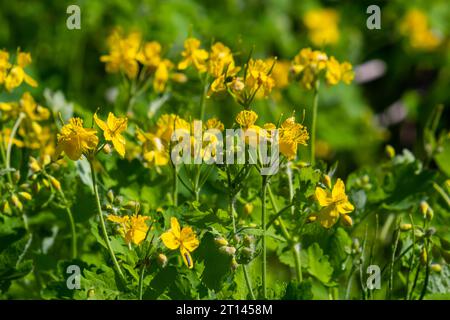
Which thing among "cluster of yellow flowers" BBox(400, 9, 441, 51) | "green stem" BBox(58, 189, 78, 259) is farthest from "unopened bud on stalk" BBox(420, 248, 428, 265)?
"cluster of yellow flowers" BBox(400, 9, 441, 51)

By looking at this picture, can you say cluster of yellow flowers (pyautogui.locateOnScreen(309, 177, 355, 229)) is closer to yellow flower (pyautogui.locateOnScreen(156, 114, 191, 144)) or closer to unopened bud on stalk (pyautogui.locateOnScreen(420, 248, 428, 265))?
unopened bud on stalk (pyautogui.locateOnScreen(420, 248, 428, 265))

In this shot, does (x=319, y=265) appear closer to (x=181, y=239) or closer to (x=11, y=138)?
(x=181, y=239)

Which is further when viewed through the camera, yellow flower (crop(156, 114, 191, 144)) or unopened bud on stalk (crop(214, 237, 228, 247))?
yellow flower (crop(156, 114, 191, 144))

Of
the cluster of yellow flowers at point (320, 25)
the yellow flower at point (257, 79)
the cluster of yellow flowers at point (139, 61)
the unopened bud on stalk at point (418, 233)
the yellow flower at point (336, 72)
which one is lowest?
the unopened bud on stalk at point (418, 233)

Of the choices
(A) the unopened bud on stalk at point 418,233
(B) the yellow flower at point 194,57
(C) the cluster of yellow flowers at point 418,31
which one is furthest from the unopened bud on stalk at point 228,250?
(C) the cluster of yellow flowers at point 418,31

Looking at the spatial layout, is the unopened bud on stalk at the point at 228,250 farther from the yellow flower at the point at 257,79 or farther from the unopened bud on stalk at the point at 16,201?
the unopened bud on stalk at the point at 16,201

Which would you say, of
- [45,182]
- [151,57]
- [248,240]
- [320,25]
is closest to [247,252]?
[248,240]

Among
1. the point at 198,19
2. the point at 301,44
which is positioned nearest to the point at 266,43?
the point at 301,44
